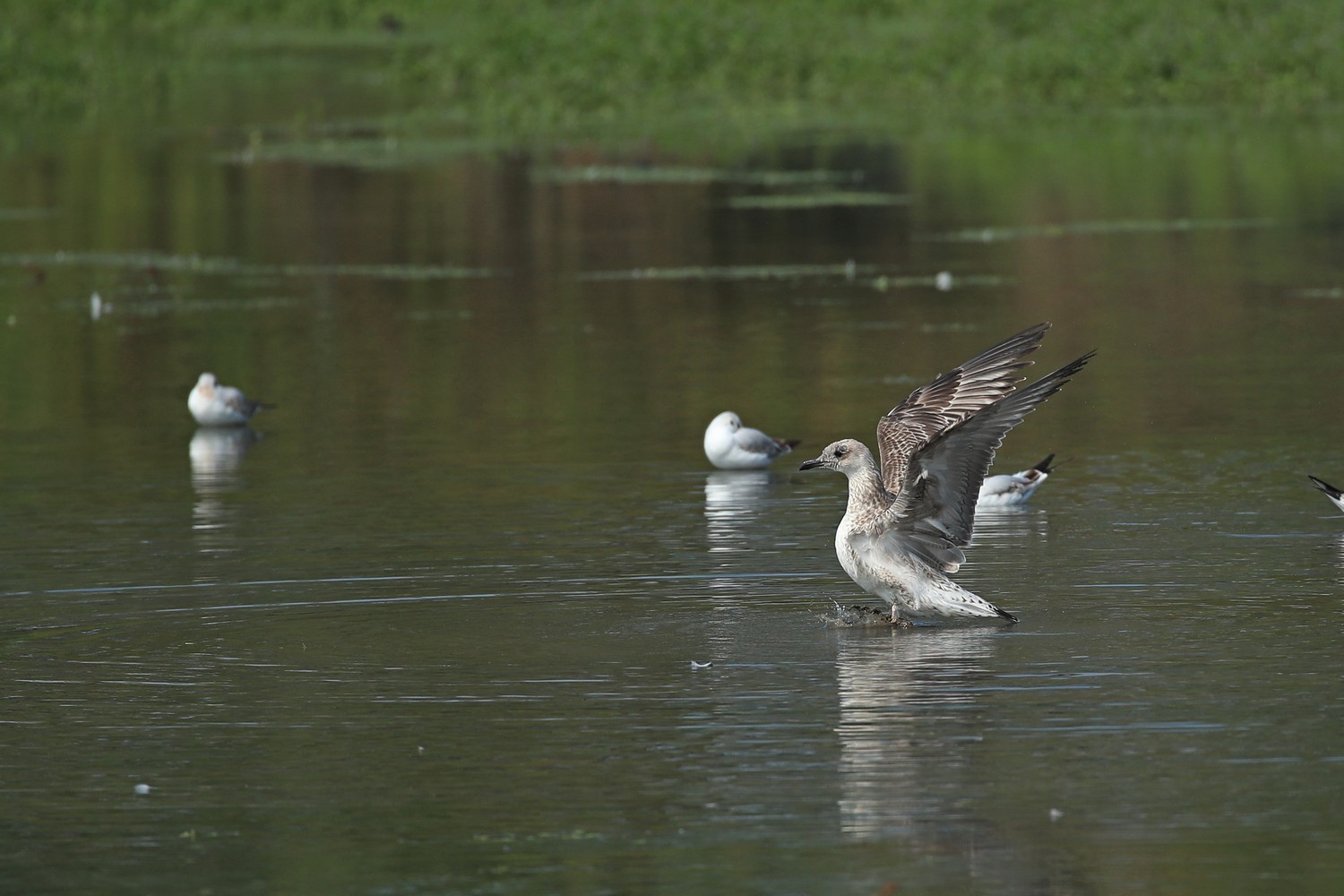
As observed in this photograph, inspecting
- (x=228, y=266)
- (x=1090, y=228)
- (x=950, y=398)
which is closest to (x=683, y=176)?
(x=1090, y=228)

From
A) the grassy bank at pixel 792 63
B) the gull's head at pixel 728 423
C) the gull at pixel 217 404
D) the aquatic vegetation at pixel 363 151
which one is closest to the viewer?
the gull's head at pixel 728 423

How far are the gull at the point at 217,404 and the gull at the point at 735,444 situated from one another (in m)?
3.55

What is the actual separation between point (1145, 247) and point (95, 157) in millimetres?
18473

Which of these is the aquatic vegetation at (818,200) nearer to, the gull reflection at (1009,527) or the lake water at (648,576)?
the lake water at (648,576)

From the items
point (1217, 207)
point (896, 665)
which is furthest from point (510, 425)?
point (1217, 207)

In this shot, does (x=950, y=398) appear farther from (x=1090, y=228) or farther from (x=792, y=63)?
(x=792, y=63)

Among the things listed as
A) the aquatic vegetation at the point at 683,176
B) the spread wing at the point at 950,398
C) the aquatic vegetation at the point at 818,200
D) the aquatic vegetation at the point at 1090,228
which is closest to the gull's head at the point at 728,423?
the spread wing at the point at 950,398

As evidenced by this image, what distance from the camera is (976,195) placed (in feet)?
98.8

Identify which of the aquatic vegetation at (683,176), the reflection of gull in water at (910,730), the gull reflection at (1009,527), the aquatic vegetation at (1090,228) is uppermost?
the aquatic vegetation at (683,176)

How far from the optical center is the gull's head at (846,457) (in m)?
10.8

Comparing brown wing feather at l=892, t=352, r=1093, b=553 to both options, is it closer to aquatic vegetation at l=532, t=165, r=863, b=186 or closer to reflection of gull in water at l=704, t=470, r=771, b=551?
reflection of gull in water at l=704, t=470, r=771, b=551

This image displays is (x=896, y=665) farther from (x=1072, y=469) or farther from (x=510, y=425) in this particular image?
(x=510, y=425)

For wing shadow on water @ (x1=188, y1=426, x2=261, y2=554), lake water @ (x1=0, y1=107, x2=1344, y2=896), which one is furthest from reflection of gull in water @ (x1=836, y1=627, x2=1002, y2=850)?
wing shadow on water @ (x1=188, y1=426, x2=261, y2=554)

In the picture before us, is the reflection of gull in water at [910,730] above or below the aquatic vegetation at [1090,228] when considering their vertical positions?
below
